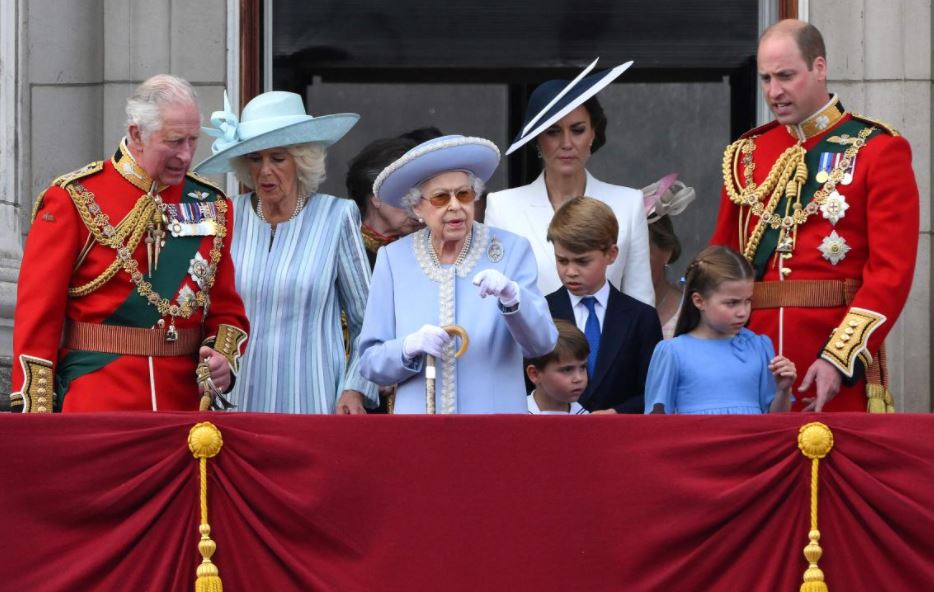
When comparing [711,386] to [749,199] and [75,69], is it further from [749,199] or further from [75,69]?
[75,69]

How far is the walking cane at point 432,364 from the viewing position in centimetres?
541

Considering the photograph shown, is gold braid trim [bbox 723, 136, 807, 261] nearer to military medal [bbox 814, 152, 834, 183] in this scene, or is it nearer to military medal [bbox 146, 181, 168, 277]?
military medal [bbox 814, 152, 834, 183]

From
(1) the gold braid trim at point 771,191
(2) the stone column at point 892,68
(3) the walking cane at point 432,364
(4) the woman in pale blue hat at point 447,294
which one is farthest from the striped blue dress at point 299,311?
(2) the stone column at point 892,68

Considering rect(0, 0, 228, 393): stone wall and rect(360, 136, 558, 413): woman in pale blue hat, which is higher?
rect(0, 0, 228, 393): stone wall

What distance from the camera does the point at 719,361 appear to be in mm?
5641

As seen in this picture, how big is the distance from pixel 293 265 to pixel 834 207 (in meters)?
1.58

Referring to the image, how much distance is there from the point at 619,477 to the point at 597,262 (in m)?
1.07

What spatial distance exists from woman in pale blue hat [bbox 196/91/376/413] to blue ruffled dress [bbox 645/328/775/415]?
906 mm

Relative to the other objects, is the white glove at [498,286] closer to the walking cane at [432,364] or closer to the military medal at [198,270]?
Result: the walking cane at [432,364]

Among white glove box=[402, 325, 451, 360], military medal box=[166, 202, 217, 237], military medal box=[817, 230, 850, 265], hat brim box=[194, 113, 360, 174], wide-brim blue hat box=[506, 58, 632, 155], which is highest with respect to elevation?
wide-brim blue hat box=[506, 58, 632, 155]

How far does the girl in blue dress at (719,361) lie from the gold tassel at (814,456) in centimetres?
59

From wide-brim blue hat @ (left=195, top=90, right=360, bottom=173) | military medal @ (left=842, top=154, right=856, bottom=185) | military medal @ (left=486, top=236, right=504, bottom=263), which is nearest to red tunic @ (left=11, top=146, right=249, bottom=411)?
wide-brim blue hat @ (left=195, top=90, right=360, bottom=173)

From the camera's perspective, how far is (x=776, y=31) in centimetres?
592

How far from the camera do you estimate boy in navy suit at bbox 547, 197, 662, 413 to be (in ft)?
19.5
